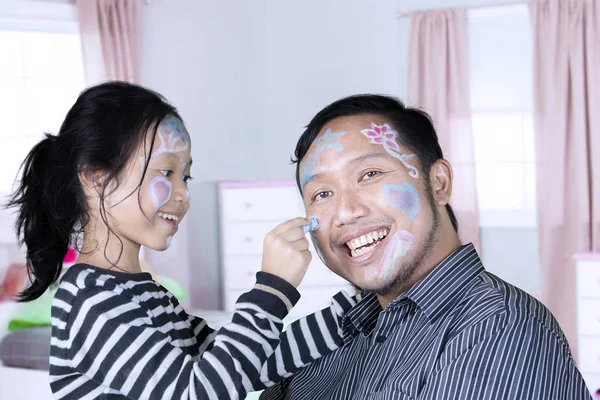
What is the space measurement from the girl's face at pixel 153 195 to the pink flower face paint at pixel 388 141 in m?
0.37

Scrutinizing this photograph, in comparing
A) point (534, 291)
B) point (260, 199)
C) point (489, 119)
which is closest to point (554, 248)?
point (534, 291)

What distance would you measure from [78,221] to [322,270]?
350 centimetres

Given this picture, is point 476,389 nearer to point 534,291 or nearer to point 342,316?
point 342,316

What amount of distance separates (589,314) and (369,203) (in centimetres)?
312

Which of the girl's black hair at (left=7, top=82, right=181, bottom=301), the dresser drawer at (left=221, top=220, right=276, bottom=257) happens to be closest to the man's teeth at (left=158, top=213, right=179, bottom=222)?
the girl's black hair at (left=7, top=82, right=181, bottom=301)

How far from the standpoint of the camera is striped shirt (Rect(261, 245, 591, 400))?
102cm

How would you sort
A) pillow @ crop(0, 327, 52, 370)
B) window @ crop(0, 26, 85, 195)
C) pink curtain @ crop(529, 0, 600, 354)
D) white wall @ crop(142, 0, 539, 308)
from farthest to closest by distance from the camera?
white wall @ crop(142, 0, 539, 308) < pink curtain @ crop(529, 0, 600, 354) < window @ crop(0, 26, 85, 195) < pillow @ crop(0, 327, 52, 370)

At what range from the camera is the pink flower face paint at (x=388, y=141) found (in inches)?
51.3

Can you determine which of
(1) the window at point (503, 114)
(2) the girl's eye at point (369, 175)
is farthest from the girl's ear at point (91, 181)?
(1) the window at point (503, 114)

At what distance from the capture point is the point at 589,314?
13.0ft

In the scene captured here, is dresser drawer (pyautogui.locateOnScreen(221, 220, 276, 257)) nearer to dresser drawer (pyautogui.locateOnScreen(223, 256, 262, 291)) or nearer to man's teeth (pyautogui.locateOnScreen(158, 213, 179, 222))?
dresser drawer (pyautogui.locateOnScreen(223, 256, 262, 291))

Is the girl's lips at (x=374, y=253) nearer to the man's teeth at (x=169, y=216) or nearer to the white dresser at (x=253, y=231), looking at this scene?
the man's teeth at (x=169, y=216)

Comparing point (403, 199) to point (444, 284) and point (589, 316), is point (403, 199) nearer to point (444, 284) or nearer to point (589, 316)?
point (444, 284)

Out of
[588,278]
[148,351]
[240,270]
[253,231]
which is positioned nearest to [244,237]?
[253,231]
